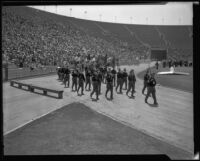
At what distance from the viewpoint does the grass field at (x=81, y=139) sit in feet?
28.8

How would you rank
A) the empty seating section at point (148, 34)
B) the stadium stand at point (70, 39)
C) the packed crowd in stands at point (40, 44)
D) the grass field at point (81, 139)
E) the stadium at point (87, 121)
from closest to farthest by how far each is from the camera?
the grass field at point (81, 139) → the stadium at point (87, 121) → the packed crowd in stands at point (40, 44) → the stadium stand at point (70, 39) → the empty seating section at point (148, 34)

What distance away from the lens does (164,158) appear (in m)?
7.04

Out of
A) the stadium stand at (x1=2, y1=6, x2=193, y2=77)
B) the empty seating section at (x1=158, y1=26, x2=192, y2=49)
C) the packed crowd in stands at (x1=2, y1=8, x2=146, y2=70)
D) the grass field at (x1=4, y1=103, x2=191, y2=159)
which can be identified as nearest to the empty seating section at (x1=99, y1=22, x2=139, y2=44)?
the stadium stand at (x1=2, y1=6, x2=193, y2=77)

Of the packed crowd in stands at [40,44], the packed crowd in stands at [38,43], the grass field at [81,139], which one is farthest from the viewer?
the packed crowd in stands at [38,43]

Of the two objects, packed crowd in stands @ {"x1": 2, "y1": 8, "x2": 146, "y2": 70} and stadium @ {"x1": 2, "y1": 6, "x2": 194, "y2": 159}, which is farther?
packed crowd in stands @ {"x1": 2, "y1": 8, "x2": 146, "y2": 70}

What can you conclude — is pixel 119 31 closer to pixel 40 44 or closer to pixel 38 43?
pixel 40 44

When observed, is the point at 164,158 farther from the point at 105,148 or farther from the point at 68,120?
the point at 68,120

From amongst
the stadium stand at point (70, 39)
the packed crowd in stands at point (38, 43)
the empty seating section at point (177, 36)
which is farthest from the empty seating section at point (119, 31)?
the packed crowd in stands at point (38, 43)

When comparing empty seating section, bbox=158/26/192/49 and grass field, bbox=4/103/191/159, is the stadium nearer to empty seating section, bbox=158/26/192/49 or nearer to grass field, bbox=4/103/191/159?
grass field, bbox=4/103/191/159

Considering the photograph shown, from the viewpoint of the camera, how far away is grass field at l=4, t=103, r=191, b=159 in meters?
8.79

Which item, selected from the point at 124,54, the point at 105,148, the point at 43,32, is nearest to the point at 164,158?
the point at 105,148

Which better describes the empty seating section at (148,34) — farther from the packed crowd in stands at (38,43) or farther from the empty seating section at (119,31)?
the packed crowd in stands at (38,43)

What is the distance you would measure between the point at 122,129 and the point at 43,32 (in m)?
36.3

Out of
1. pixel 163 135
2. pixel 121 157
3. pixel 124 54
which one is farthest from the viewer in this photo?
pixel 124 54
